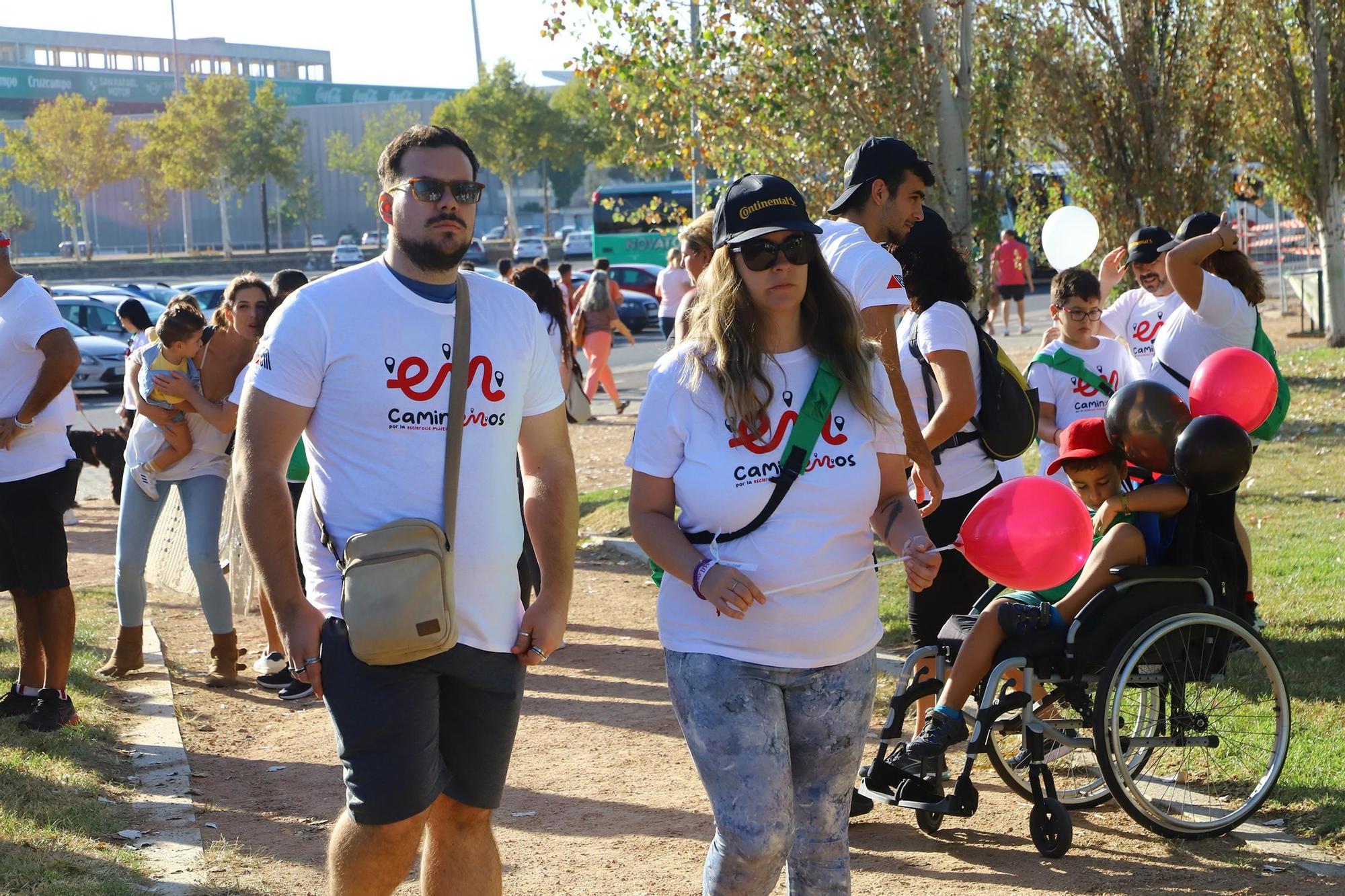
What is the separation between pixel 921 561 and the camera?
3.32 meters

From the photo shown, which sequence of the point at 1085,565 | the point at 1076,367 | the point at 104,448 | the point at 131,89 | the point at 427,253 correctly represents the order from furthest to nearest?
the point at 131,89
the point at 104,448
the point at 1076,367
the point at 1085,565
the point at 427,253

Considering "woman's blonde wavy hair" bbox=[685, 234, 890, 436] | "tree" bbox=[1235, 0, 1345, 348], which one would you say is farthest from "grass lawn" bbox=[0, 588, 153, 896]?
"tree" bbox=[1235, 0, 1345, 348]

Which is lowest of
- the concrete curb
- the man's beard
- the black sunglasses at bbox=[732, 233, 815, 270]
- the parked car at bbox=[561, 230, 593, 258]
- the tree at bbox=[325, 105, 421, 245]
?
the concrete curb

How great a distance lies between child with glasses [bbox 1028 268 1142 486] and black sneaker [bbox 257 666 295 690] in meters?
3.92

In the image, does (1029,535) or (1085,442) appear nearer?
(1029,535)

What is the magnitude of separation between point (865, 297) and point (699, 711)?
171cm

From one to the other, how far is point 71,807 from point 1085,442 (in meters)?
3.86

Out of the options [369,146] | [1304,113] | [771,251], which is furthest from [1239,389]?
[369,146]

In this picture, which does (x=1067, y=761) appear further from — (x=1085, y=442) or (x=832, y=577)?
(x=832, y=577)

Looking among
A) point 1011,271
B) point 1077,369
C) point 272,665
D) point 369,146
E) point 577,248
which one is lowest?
point 272,665

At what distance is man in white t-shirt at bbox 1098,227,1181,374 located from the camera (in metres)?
7.75

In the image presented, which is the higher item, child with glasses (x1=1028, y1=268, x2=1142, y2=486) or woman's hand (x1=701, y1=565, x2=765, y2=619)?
child with glasses (x1=1028, y1=268, x2=1142, y2=486)

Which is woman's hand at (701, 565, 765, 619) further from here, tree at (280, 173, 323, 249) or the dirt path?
tree at (280, 173, 323, 249)

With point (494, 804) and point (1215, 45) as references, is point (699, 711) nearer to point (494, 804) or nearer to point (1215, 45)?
point (494, 804)
